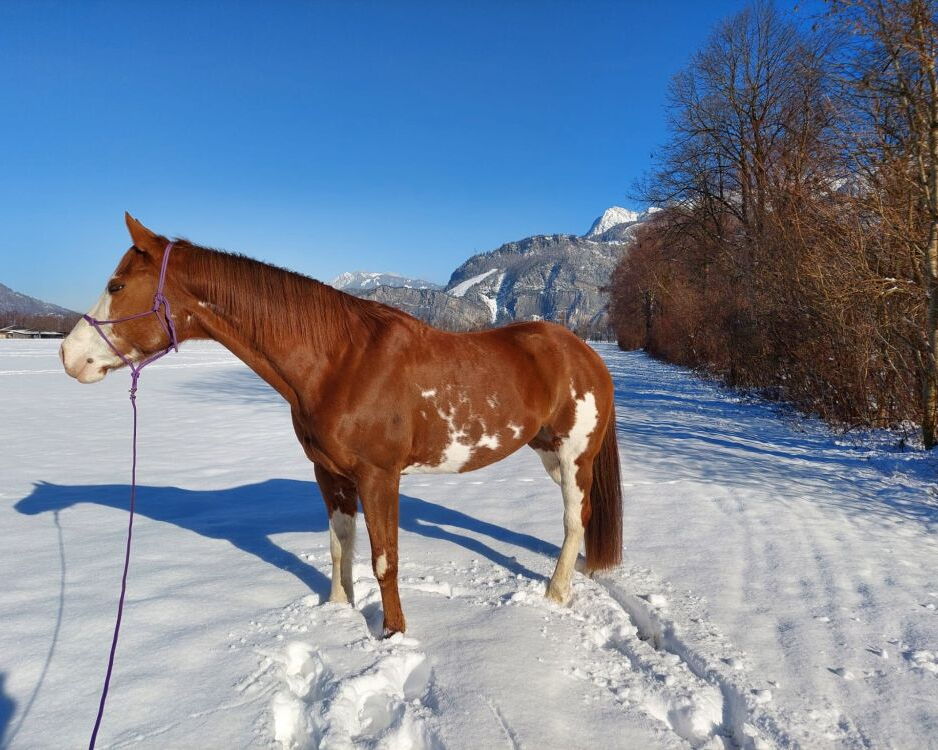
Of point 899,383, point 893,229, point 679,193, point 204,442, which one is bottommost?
point 204,442

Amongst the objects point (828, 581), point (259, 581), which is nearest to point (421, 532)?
point (259, 581)

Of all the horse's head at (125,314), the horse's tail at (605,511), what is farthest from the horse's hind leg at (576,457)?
the horse's head at (125,314)

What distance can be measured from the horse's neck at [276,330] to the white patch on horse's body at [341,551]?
0.76 metres

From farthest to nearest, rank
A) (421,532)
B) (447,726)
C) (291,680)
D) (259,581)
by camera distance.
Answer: (421,532), (259,581), (291,680), (447,726)

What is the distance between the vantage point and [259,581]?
9.94ft

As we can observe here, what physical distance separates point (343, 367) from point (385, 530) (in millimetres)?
796

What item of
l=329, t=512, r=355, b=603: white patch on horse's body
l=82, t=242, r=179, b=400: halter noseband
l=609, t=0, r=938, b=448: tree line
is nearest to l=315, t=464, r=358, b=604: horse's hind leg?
l=329, t=512, r=355, b=603: white patch on horse's body

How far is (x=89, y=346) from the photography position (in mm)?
2225

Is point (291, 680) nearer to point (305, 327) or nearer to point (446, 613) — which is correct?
point (446, 613)

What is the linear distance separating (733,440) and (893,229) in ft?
10.6

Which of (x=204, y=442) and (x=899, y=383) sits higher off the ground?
(x=899, y=383)

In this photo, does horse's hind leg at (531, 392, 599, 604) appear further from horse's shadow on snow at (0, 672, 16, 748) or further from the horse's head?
horse's shadow on snow at (0, 672, 16, 748)

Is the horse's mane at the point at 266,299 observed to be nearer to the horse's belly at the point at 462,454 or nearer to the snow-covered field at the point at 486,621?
the horse's belly at the point at 462,454

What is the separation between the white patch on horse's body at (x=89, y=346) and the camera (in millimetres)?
2219
